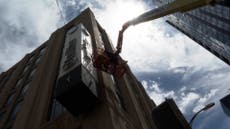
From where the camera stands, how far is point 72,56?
16250 mm

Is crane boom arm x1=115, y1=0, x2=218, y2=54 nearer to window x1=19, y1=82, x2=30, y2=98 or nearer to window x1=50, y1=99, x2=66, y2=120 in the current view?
window x1=50, y1=99, x2=66, y2=120

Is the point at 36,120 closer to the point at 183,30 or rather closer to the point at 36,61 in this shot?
the point at 36,61

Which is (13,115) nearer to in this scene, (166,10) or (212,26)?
(166,10)

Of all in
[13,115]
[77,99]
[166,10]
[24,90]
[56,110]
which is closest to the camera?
[77,99]

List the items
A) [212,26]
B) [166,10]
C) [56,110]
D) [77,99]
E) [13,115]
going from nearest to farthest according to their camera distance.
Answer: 1. [77,99]
2. [56,110]
3. [166,10]
4. [13,115]
5. [212,26]

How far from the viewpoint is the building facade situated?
72812mm

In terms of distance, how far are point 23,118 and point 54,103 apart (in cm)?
313

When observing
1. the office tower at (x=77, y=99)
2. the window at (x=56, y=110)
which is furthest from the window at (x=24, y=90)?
the window at (x=56, y=110)

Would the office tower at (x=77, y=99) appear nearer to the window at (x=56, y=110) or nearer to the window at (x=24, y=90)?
the window at (x=56, y=110)

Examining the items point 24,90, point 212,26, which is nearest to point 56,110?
point 24,90

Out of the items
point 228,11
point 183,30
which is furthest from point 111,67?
point 183,30

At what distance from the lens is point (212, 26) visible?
82.7m

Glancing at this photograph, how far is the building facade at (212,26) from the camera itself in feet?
239

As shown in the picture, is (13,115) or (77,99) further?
(13,115)
